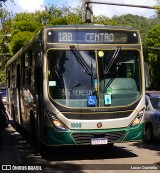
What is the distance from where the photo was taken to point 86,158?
10109 millimetres

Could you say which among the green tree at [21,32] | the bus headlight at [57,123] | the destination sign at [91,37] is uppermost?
the green tree at [21,32]

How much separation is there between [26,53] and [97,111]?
380 cm

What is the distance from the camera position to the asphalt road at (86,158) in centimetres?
871

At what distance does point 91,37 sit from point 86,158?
2.93 m

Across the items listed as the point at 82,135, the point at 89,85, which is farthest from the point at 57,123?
the point at 89,85

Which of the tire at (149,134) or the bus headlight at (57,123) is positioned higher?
the bus headlight at (57,123)

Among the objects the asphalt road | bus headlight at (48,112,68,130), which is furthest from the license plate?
bus headlight at (48,112,68,130)

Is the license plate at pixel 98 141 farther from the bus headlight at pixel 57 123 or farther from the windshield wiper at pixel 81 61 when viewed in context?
the windshield wiper at pixel 81 61

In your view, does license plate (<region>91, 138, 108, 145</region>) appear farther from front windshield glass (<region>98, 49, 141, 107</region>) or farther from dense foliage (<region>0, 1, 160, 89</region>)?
dense foliage (<region>0, 1, 160, 89</region>)

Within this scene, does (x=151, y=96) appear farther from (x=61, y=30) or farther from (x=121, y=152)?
(x=61, y=30)

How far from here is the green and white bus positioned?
958 centimetres

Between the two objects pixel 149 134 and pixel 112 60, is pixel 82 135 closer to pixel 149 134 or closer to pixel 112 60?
pixel 112 60

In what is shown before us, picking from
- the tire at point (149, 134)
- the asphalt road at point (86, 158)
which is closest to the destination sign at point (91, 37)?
the asphalt road at point (86, 158)

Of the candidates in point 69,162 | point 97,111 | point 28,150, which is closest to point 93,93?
point 97,111
